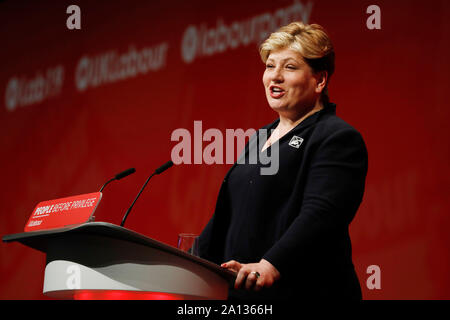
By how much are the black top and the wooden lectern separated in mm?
259

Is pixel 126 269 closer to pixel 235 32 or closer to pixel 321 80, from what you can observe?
pixel 321 80

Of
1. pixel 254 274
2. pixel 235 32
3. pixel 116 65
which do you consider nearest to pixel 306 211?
pixel 254 274

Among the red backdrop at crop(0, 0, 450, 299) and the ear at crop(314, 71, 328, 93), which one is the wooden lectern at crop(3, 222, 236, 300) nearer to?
the red backdrop at crop(0, 0, 450, 299)

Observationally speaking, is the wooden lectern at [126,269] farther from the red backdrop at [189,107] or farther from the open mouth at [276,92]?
the open mouth at [276,92]

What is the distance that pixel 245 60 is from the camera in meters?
3.36

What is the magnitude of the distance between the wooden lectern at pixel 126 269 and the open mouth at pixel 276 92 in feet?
2.38

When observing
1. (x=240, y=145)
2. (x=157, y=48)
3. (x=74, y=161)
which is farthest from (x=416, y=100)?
(x=74, y=161)

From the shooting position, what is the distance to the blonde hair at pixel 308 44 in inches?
71.2

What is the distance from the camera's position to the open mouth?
1839 mm

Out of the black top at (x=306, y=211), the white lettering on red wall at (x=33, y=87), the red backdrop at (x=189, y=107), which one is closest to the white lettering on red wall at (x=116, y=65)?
the red backdrop at (x=189, y=107)

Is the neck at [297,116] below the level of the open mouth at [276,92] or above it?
below

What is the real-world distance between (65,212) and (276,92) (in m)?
0.82

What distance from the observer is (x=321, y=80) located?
187 centimetres
